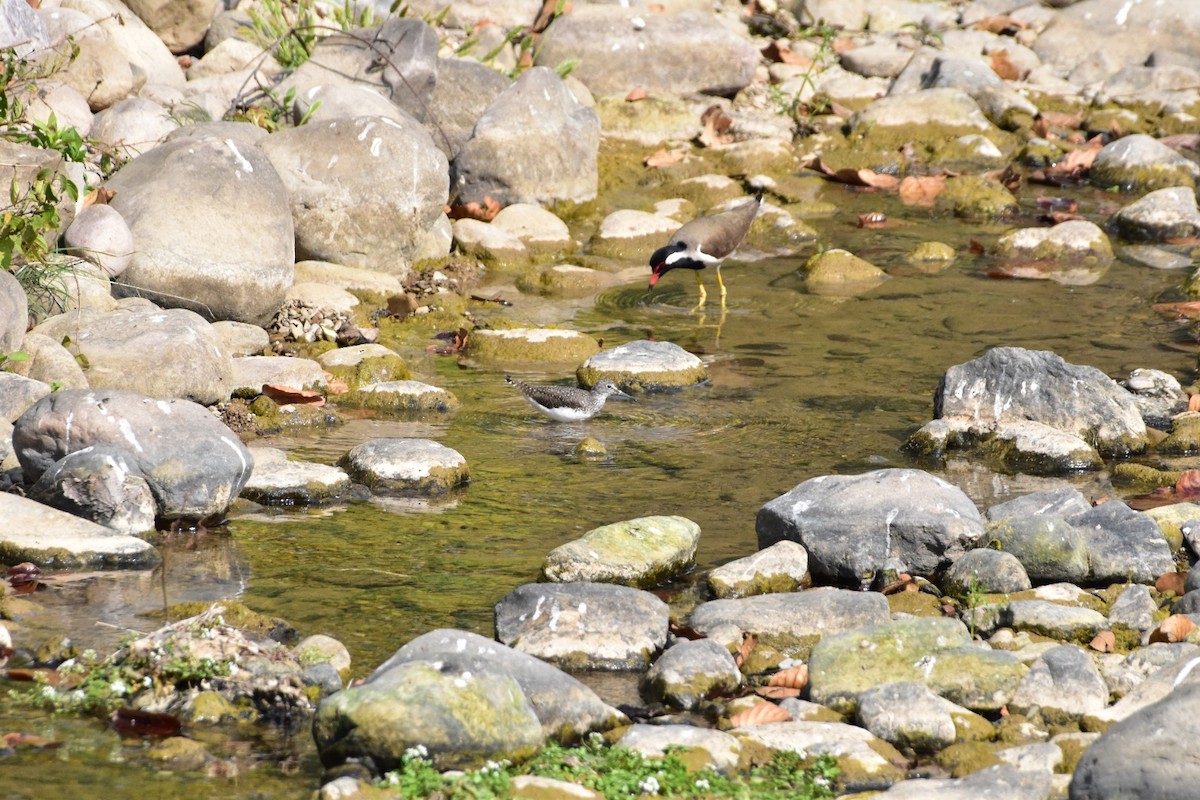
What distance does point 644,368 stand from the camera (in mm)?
10086

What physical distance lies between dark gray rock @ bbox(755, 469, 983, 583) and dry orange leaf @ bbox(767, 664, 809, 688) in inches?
44.6

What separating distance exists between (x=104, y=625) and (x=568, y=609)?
6.33 feet

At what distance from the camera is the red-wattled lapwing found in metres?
12.1

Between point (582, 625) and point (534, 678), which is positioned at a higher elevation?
point (534, 678)

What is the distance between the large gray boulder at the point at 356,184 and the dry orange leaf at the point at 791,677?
22.4ft

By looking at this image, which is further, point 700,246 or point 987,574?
point 700,246

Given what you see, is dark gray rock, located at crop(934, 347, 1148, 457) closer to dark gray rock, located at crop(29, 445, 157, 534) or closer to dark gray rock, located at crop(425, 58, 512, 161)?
dark gray rock, located at crop(29, 445, 157, 534)

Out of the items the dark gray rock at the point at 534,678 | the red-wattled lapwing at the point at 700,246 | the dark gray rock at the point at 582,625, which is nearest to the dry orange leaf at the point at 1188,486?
the dark gray rock at the point at 582,625

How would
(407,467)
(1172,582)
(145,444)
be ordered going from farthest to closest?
(407,467)
(145,444)
(1172,582)

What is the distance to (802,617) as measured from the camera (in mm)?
6289

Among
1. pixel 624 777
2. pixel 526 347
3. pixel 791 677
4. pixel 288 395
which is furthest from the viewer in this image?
pixel 526 347

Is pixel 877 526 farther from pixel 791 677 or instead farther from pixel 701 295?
pixel 701 295

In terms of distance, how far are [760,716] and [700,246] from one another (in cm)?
711

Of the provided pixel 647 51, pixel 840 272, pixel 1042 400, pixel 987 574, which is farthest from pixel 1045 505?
pixel 647 51
